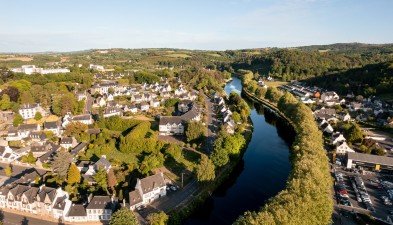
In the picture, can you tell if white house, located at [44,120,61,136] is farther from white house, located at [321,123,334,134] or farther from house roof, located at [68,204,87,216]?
white house, located at [321,123,334,134]

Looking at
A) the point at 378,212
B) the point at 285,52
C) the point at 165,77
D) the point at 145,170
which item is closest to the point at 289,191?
the point at 378,212

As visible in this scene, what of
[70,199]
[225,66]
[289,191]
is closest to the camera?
[289,191]

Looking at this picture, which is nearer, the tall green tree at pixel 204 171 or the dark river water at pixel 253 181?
the dark river water at pixel 253 181

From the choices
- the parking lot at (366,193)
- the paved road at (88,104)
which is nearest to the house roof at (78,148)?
the paved road at (88,104)

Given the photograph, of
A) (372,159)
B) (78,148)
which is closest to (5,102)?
(78,148)

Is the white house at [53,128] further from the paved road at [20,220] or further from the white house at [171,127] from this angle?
the paved road at [20,220]

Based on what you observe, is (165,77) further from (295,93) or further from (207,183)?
(207,183)

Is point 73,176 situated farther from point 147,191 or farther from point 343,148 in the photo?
point 343,148
